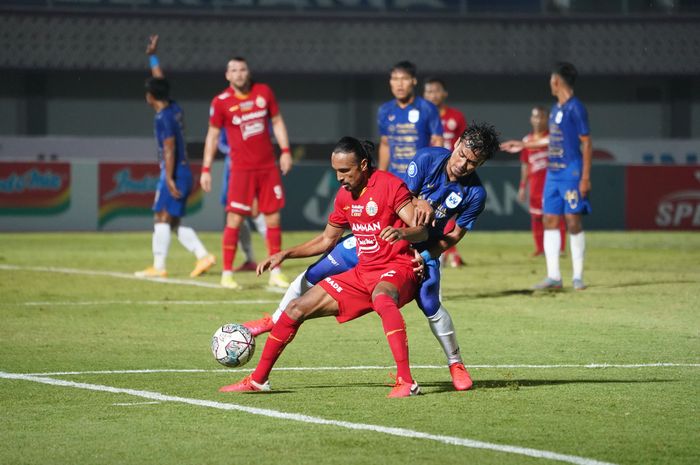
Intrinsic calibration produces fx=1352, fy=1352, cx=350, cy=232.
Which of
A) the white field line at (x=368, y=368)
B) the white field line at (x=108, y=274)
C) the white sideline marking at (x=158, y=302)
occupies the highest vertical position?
the white field line at (x=368, y=368)

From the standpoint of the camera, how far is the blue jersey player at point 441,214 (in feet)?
26.6

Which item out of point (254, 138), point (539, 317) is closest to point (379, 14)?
point (254, 138)

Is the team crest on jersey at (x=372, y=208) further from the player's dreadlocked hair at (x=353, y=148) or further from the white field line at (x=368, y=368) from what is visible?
the white field line at (x=368, y=368)

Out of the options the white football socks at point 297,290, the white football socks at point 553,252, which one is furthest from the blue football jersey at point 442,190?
the white football socks at point 553,252

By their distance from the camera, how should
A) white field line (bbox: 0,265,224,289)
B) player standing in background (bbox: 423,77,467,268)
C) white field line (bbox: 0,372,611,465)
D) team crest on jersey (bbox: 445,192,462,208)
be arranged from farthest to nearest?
player standing in background (bbox: 423,77,467,268) → white field line (bbox: 0,265,224,289) → team crest on jersey (bbox: 445,192,462,208) → white field line (bbox: 0,372,611,465)

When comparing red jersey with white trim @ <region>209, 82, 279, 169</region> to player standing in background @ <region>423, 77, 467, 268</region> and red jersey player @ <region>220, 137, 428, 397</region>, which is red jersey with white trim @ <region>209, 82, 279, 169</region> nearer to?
player standing in background @ <region>423, 77, 467, 268</region>

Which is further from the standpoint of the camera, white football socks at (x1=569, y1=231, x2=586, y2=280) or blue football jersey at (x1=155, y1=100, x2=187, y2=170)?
blue football jersey at (x1=155, y1=100, x2=187, y2=170)

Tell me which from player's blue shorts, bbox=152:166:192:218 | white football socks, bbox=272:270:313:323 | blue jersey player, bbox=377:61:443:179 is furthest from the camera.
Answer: player's blue shorts, bbox=152:166:192:218

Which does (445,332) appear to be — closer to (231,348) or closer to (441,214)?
(441,214)

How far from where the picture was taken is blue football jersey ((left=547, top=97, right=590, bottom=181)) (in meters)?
14.4

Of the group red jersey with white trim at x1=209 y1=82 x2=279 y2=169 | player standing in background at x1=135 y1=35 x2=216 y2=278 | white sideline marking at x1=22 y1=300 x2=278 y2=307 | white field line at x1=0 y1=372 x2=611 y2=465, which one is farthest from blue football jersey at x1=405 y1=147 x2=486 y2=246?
player standing in background at x1=135 y1=35 x2=216 y2=278

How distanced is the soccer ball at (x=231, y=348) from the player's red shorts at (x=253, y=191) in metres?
6.53

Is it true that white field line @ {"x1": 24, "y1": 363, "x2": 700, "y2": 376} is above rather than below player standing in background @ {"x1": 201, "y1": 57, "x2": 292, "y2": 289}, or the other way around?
below

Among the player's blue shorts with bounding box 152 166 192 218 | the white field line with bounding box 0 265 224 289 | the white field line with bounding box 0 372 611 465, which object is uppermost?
the player's blue shorts with bounding box 152 166 192 218
